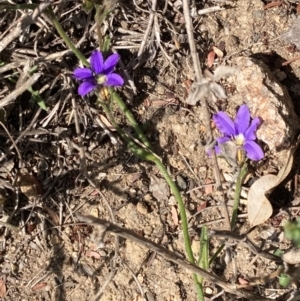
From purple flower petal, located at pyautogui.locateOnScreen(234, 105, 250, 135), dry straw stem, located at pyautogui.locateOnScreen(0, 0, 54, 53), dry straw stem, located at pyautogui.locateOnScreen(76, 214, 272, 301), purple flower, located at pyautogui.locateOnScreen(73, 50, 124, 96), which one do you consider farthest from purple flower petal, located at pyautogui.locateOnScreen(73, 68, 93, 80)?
dry straw stem, located at pyautogui.locateOnScreen(76, 214, 272, 301)

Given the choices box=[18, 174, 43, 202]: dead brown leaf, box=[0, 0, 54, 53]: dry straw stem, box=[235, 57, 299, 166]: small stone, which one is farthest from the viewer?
box=[18, 174, 43, 202]: dead brown leaf

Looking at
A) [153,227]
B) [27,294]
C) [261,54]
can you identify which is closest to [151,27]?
[261,54]

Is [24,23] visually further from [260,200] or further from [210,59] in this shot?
[260,200]

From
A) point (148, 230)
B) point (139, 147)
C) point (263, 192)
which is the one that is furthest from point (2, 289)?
point (263, 192)

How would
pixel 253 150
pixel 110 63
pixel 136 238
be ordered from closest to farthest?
pixel 136 238, pixel 253 150, pixel 110 63

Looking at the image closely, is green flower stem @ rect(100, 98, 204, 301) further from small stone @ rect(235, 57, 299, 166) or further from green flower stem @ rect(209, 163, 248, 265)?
small stone @ rect(235, 57, 299, 166)

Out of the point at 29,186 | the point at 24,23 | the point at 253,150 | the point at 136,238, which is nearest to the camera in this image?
the point at 136,238

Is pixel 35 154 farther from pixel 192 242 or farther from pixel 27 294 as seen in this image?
pixel 192 242

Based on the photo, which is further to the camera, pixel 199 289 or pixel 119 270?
pixel 119 270
